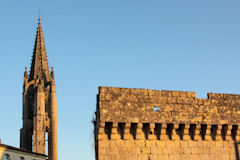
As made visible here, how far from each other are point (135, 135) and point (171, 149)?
1.58m

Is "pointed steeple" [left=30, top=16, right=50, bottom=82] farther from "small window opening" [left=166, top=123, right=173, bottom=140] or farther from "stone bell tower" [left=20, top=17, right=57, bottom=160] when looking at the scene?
"small window opening" [left=166, top=123, right=173, bottom=140]

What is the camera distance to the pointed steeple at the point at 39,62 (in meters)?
86.2

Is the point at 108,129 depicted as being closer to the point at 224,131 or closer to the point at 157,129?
the point at 157,129

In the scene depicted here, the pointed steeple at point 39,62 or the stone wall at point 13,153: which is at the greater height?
the pointed steeple at point 39,62

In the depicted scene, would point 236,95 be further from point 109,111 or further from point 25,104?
point 25,104

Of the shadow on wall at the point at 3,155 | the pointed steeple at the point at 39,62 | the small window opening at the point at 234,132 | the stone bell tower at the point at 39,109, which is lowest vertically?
the shadow on wall at the point at 3,155

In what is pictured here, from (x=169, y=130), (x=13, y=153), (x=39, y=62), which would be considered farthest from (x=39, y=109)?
(x=169, y=130)

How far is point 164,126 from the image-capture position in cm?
1594

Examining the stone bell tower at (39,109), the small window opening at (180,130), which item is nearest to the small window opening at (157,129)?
the small window opening at (180,130)

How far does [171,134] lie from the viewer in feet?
53.0

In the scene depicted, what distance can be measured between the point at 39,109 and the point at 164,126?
6619cm

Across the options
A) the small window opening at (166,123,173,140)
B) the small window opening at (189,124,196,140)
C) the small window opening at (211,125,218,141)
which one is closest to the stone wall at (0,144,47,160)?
the small window opening at (166,123,173,140)

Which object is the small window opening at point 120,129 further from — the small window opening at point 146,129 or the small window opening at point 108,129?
the small window opening at point 146,129

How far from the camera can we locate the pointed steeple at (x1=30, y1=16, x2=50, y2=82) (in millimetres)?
86188
